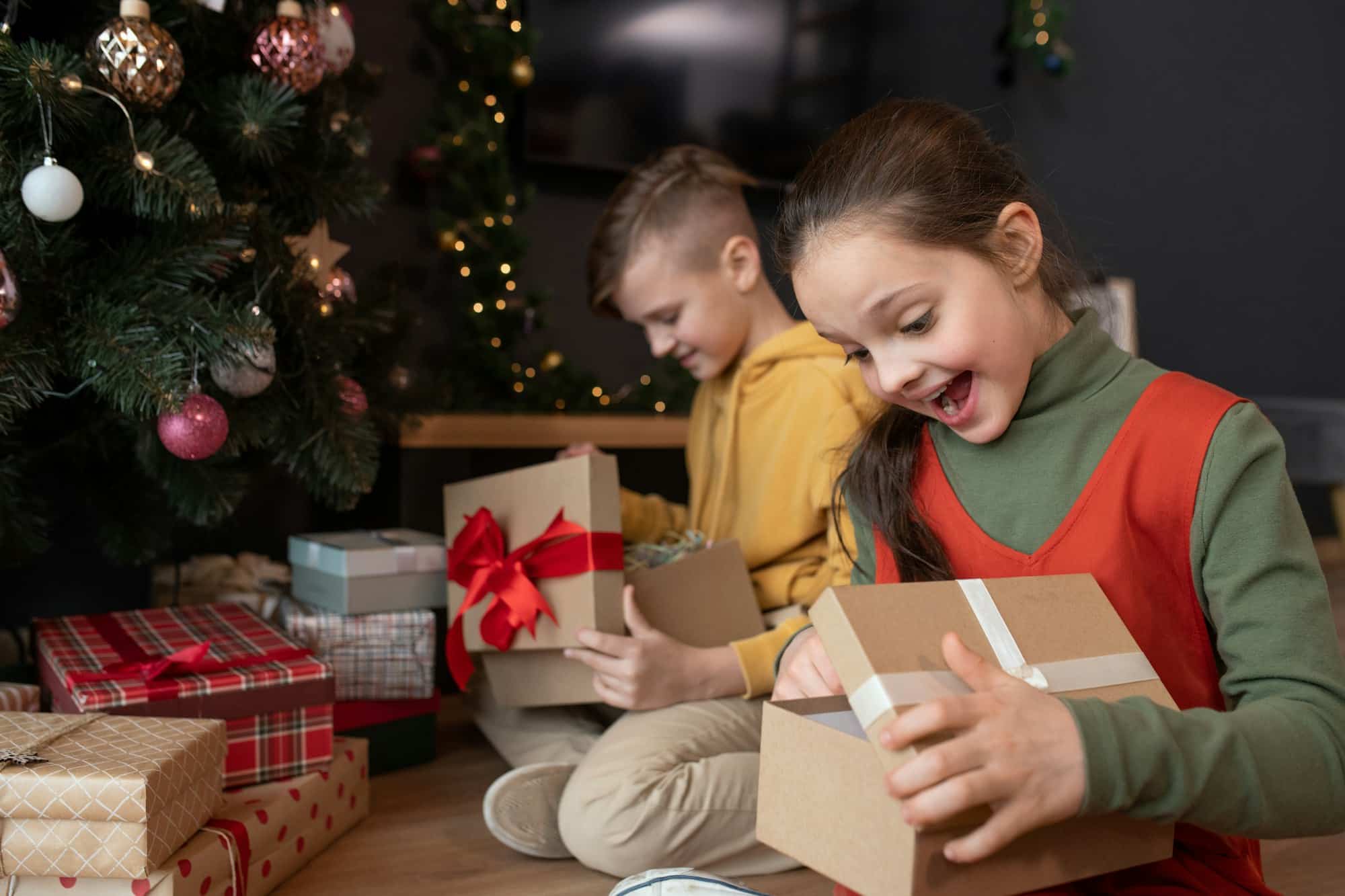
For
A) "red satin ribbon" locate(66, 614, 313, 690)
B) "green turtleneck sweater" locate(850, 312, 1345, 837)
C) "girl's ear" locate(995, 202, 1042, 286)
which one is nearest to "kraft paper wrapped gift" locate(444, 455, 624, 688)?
"red satin ribbon" locate(66, 614, 313, 690)

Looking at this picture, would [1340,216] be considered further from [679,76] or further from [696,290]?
[696,290]

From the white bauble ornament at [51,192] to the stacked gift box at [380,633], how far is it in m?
0.60

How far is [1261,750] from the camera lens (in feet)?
2.26

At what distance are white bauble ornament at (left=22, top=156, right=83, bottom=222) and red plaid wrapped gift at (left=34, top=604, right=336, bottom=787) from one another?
19.1 inches

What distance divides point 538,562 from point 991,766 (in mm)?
775

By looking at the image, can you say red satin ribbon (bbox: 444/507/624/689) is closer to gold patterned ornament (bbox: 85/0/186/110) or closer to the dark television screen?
gold patterned ornament (bbox: 85/0/186/110)

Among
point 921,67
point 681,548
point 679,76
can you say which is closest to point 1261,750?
point 681,548

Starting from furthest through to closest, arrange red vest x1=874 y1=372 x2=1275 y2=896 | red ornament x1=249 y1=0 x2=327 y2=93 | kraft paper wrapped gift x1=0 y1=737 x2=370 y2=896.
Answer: red ornament x1=249 y1=0 x2=327 y2=93, kraft paper wrapped gift x1=0 y1=737 x2=370 y2=896, red vest x1=874 y1=372 x2=1275 y2=896

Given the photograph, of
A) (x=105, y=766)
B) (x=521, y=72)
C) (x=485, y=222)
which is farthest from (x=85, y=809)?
(x=521, y=72)

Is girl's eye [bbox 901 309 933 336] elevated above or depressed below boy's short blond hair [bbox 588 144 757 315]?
below

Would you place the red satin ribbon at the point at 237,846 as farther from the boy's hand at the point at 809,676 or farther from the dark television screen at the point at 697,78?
the dark television screen at the point at 697,78

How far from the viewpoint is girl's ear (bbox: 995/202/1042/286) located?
88 centimetres

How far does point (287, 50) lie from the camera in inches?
51.3

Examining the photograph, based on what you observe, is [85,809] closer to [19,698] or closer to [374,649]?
[19,698]
